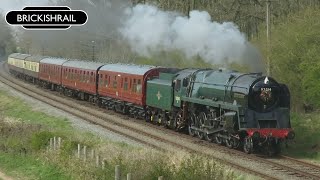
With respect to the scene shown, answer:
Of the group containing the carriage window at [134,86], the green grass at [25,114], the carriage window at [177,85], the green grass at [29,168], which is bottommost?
the green grass at [25,114]

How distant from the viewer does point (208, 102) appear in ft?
65.9

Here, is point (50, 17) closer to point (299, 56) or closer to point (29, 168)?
point (29, 168)

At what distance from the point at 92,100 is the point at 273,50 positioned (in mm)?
14145

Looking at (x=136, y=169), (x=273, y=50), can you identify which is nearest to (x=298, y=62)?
(x=273, y=50)

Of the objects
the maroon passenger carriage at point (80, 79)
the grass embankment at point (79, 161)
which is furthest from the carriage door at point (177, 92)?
the maroon passenger carriage at point (80, 79)

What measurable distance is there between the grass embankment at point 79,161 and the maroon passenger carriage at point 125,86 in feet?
15.0

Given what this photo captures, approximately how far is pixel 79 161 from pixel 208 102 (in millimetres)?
7229

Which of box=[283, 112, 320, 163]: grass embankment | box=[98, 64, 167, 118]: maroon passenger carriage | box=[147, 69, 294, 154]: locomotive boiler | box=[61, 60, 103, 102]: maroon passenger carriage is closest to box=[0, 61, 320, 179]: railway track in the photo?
box=[147, 69, 294, 154]: locomotive boiler

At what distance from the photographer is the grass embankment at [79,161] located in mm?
11867

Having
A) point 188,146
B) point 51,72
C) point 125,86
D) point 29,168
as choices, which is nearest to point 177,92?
point 188,146

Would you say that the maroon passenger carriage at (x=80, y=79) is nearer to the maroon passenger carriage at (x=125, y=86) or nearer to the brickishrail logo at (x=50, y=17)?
the maroon passenger carriage at (x=125, y=86)

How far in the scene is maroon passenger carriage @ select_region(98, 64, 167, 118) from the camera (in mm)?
26703

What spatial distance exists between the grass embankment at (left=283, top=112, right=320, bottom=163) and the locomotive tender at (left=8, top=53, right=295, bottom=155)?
1.36m

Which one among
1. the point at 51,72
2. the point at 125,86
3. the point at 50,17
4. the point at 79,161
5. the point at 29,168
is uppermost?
the point at 50,17
